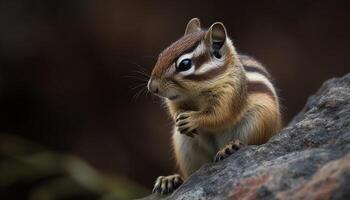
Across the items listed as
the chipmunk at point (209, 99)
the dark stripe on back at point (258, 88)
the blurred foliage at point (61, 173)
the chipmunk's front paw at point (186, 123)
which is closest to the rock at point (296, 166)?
the chipmunk's front paw at point (186, 123)

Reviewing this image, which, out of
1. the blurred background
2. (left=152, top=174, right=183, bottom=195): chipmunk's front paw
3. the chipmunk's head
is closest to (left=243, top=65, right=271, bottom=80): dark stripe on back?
the chipmunk's head

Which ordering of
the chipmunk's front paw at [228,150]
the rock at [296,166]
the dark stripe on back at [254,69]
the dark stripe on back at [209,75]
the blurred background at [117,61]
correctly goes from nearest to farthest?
the rock at [296,166], the chipmunk's front paw at [228,150], the dark stripe on back at [209,75], the dark stripe on back at [254,69], the blurred background at [117,61]

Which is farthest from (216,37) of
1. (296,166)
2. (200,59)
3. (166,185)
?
(296,166)

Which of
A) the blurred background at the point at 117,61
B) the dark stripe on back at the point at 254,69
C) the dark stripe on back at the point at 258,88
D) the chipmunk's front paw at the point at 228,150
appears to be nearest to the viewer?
the chipmunk's front paw at the point at 228,150

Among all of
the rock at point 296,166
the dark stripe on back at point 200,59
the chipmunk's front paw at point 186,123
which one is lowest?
the rock at point 296,166

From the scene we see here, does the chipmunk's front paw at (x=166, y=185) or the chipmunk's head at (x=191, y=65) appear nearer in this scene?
the chipmunk's head at (x=191, y=65)

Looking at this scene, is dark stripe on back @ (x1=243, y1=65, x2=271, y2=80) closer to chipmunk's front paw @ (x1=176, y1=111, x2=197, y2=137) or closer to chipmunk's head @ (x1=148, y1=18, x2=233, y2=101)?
chipmunk's head @ (x1=148, y1=18, x2=233, y2=101)

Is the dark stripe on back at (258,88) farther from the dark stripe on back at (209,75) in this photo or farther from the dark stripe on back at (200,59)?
the dark stripe on back at (200,59)
